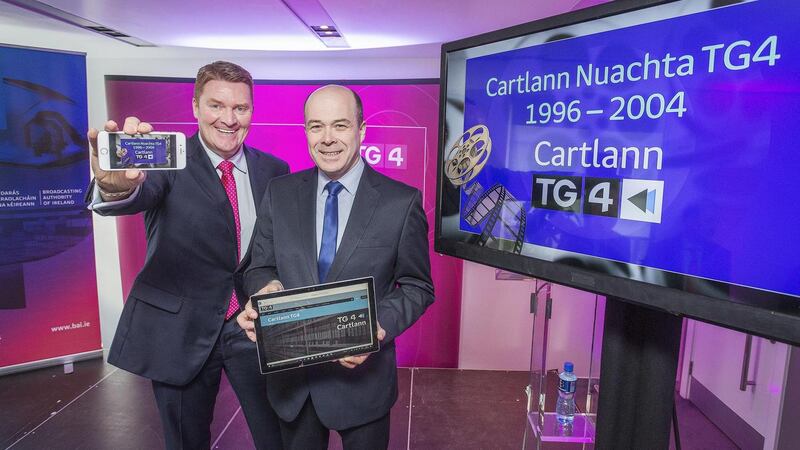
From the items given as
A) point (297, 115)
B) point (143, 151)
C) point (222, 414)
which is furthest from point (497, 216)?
point (297, 115)

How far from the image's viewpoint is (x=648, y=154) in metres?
1.09

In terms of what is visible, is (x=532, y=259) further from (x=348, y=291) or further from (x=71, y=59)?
(x=71, y=59)

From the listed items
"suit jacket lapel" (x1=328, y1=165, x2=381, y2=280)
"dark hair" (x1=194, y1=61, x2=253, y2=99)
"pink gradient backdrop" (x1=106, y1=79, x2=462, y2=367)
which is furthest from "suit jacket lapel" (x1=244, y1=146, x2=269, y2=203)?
"pink gradient backdrop" (x1=106, y1=79, x2=462, y2=367)

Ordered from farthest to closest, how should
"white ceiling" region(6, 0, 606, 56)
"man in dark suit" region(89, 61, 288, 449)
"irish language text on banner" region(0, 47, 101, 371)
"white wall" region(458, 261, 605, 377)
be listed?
"white wall" region(458, 261, 605, 377), "irish language text on banner" region(0, 47, 101, 371), "white ceiling" region(6, 0, 606, 56), "man in dark suit" region(89, 61, 288, 449)

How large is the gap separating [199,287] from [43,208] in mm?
2775

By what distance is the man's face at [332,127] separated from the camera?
1.64 meters

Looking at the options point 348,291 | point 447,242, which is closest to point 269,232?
point 348,291

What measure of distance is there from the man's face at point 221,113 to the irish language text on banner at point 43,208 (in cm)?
260

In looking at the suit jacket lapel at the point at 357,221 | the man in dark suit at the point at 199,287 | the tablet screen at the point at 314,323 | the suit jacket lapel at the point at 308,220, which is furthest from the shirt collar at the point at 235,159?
the tablet screen at the point at 314,323

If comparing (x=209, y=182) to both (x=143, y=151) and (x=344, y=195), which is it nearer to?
(x=143, y=151)

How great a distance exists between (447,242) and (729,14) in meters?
0.96

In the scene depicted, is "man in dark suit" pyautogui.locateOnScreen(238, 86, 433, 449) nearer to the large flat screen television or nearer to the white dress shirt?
the white dress shirt

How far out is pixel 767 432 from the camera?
9.36ft

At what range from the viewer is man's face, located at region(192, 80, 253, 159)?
2.06 metres
